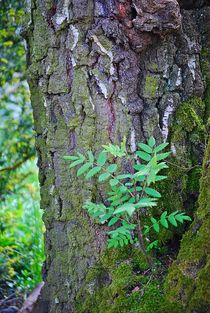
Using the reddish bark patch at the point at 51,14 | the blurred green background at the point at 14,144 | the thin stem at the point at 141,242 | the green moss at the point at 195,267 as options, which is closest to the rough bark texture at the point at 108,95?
the reddish bark patch at the point at 51,14

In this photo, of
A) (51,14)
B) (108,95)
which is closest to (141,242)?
(108,95)

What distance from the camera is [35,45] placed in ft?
9.02

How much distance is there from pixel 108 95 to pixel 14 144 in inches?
83.8

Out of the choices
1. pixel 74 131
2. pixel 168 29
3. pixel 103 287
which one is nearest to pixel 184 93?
pixel 168 29

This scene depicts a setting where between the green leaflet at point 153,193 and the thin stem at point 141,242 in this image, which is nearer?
the green leaflet at point 153,193

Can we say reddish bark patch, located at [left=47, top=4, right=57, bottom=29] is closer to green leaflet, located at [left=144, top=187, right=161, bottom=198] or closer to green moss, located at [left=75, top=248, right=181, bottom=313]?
green leaflet, located at [left=144, top=187, right=161, bottom=198]

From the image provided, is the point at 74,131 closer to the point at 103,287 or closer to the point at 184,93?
the point at 184,93

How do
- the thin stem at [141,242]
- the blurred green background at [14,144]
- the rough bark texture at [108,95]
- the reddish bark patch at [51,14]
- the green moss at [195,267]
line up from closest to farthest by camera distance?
the green moss at [195,267]
the thin stem at [141,242]
the rough bark texture at [108,95]
the reddish bark patch at [51,14]
the blurred green background at [14,144]

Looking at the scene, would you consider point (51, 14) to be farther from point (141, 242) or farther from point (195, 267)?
point (195, 267)

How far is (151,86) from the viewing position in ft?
8.59

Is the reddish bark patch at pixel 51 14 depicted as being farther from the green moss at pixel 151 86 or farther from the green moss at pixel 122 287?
the green moss at pixel 122 287

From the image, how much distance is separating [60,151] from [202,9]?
3.08 feet

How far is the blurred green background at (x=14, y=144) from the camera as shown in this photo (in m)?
4.22

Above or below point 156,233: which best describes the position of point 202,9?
above
